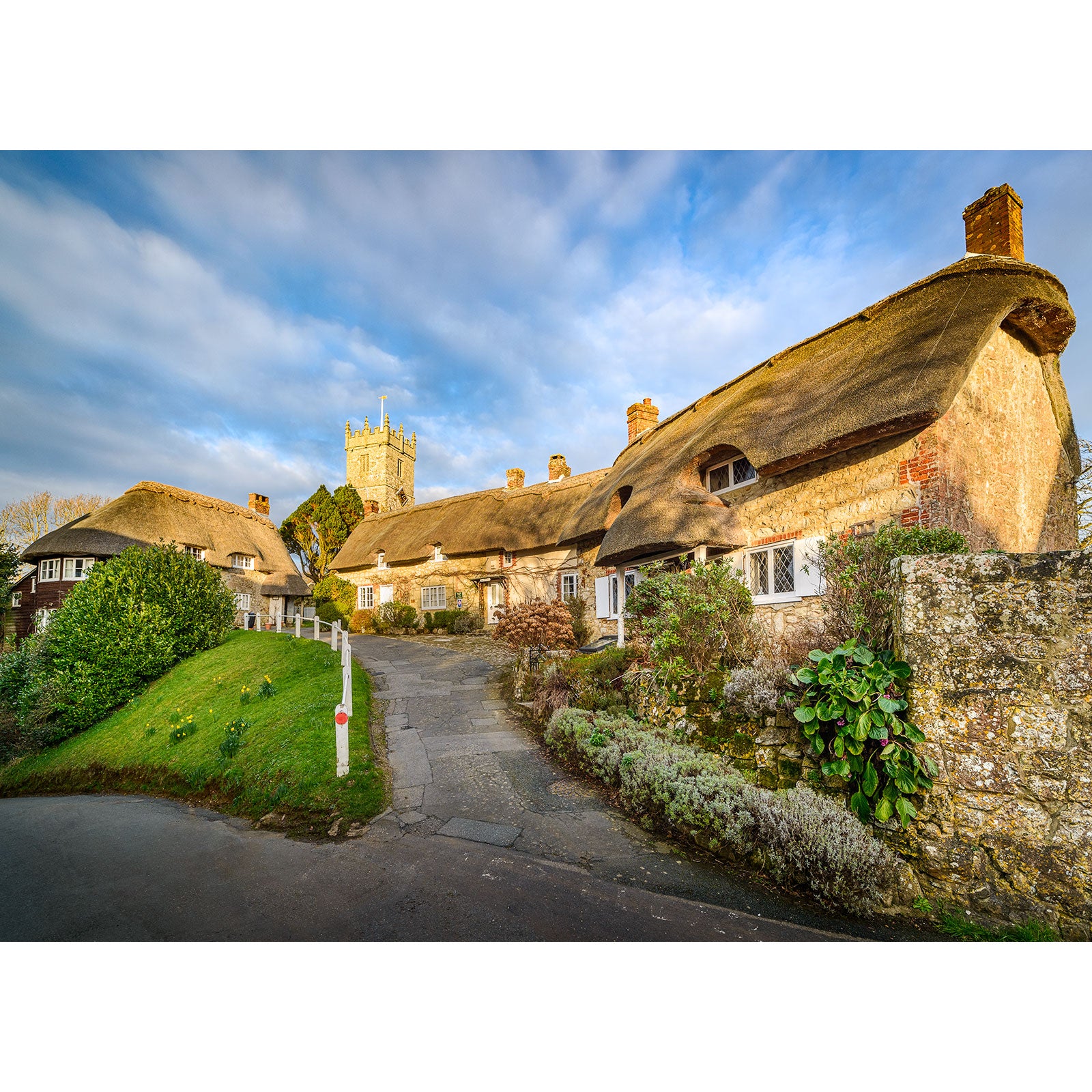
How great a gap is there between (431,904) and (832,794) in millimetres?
3395

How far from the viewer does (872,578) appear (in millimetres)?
5281

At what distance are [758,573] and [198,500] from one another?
89.1 feet

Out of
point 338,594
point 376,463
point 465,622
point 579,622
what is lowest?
point 465,622

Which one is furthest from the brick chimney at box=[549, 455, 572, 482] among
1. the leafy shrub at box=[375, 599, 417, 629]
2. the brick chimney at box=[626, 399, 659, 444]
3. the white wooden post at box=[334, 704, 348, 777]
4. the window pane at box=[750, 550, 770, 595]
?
the white wooden post at box=[334, 704, 348, 777]

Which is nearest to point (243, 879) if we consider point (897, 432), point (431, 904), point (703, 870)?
point (431, 904)

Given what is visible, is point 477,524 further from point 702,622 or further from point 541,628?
point 702,622

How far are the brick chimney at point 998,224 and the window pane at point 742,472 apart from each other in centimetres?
481

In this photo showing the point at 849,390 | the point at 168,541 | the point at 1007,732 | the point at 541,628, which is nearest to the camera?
the point at 1007,732

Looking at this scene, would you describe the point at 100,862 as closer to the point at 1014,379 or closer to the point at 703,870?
the point at 703,870

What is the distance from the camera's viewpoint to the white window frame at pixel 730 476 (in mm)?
9570

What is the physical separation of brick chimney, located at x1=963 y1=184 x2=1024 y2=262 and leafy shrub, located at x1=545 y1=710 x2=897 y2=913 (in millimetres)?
9329

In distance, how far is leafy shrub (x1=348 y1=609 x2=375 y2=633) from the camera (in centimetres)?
2519

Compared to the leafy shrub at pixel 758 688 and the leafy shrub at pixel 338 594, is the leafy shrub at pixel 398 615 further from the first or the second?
the leafy shrub at pixel 758 688

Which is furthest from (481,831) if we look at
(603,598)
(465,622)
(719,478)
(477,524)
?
(477,524)
